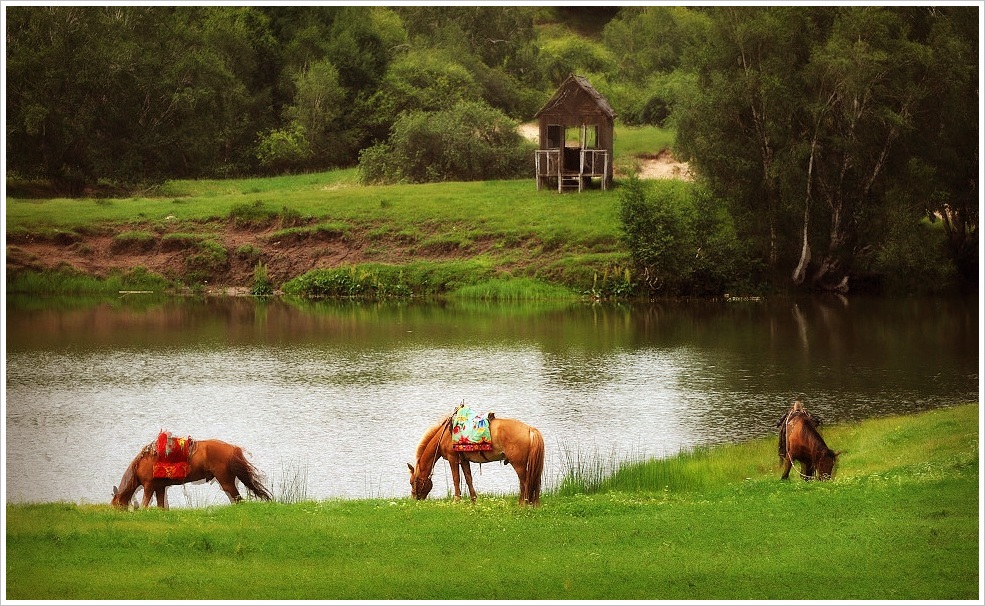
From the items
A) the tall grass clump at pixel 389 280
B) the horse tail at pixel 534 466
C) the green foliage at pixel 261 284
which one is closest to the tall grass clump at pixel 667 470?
the horse tail at pixel 534 466

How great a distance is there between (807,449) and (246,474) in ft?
26.4

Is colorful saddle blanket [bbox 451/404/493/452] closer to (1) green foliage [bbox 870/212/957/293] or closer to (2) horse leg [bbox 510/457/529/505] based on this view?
(2) horse leg [bbox 510/457/529/505]

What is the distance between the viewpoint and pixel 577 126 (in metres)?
56.9

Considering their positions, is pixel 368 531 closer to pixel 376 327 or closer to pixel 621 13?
pixel 376 327

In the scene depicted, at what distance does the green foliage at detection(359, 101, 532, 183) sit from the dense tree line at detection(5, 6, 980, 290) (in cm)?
12

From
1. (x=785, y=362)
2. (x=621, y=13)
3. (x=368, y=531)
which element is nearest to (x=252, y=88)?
(x=621, y=13)

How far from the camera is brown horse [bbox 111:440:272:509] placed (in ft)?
52.5

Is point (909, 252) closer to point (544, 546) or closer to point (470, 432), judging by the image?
point (470, 432)

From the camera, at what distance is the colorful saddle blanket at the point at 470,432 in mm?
15367

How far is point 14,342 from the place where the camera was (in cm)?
3616

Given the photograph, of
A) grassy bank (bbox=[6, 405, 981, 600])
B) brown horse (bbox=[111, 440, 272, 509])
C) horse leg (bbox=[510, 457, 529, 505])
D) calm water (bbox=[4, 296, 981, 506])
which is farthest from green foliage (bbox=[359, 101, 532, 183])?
horse leg (bbox=[510, 457, 529, 505])

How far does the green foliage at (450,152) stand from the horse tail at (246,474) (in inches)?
1831

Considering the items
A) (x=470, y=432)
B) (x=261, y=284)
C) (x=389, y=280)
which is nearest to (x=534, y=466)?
(x=470, y=432)

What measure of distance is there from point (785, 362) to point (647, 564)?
21365 mm
